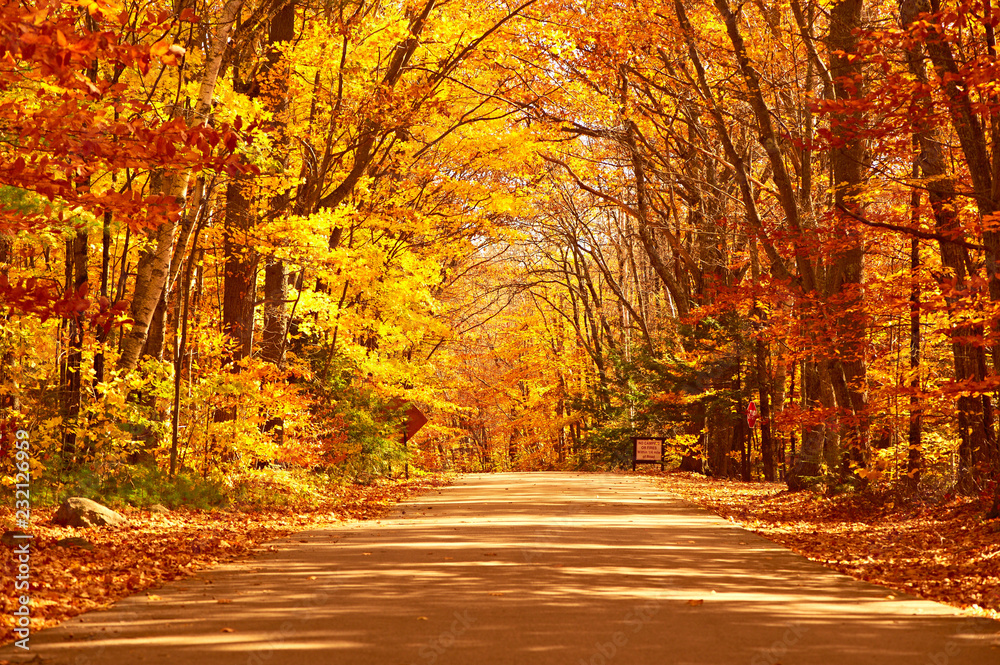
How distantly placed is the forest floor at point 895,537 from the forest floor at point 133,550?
265 inches

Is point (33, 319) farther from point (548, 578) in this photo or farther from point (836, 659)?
point (836, 659)

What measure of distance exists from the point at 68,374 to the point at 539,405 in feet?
130

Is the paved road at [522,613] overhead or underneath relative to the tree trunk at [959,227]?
underneath

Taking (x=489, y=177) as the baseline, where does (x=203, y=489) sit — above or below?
below

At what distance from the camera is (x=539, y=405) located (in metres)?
54.6

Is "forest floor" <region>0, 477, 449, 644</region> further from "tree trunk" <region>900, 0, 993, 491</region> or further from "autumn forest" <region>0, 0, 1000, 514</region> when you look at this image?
"tree trunk" <region>900, 0, 993, 491</region>

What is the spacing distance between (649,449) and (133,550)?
27024mm

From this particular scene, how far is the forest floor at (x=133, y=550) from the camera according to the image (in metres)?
7.90

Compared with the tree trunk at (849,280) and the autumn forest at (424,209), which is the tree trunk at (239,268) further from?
the tree trunk at (849,280)

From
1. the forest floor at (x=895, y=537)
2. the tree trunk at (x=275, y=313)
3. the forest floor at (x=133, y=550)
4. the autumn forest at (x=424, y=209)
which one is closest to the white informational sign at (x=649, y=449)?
the autumn forest at (x=424, y=209)

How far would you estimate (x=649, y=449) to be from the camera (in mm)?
36219

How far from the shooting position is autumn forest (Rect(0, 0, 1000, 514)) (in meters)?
11.2

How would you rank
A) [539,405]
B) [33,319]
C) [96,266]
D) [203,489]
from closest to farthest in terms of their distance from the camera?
[33,319] → [203,489] → [96,266] → [539,405]

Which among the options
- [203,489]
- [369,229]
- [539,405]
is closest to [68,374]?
[203,489]
